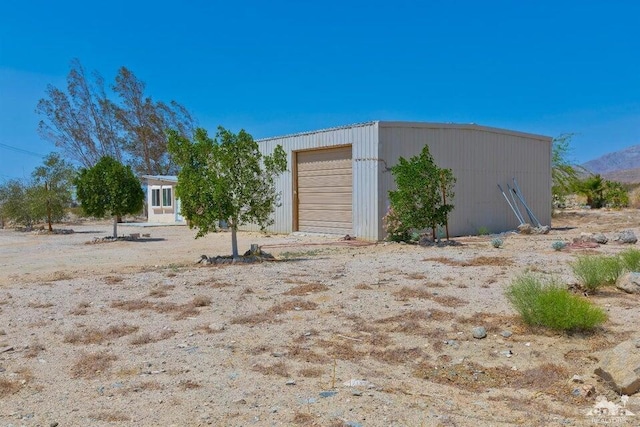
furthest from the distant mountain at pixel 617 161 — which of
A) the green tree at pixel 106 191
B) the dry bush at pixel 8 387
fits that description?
the dry bush at pixel 8 387

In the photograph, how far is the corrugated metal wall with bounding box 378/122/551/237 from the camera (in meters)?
17.4

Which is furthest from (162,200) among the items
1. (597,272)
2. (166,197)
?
(597,272)

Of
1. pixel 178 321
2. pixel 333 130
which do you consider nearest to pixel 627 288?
pixel 178 321

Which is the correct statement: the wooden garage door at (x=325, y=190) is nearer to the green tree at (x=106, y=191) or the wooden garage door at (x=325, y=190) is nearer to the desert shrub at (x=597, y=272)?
the green tree at (x=106, y=191)

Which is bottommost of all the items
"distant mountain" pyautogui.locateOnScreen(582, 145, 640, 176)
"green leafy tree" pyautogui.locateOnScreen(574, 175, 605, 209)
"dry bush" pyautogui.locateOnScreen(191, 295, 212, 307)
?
"dry bush" pyautogui.locateOnScreen(191, 295, 212, 307)

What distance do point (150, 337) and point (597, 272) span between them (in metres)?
5.57

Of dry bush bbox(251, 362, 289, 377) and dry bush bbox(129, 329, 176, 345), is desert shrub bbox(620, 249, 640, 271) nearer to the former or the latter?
dry bush bbox(251, 362, 289, 377)

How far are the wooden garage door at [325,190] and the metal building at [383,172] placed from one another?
1.2 inches

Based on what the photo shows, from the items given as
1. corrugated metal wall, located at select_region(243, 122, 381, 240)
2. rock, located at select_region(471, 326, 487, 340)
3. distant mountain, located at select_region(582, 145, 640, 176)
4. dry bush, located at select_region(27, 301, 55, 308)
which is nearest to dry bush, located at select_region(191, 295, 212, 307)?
dry bush, located at select_region(27, 301, 55, 308)

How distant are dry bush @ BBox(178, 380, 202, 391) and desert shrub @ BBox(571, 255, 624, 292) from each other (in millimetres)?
5300

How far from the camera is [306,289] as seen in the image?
27.1 ft

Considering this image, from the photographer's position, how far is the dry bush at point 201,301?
291 inches

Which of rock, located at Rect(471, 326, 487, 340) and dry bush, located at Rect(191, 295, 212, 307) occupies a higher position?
dry bush, located at Rect(191, 295, 212, 307)

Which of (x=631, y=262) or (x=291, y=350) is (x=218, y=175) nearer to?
(x=291, y=350)
